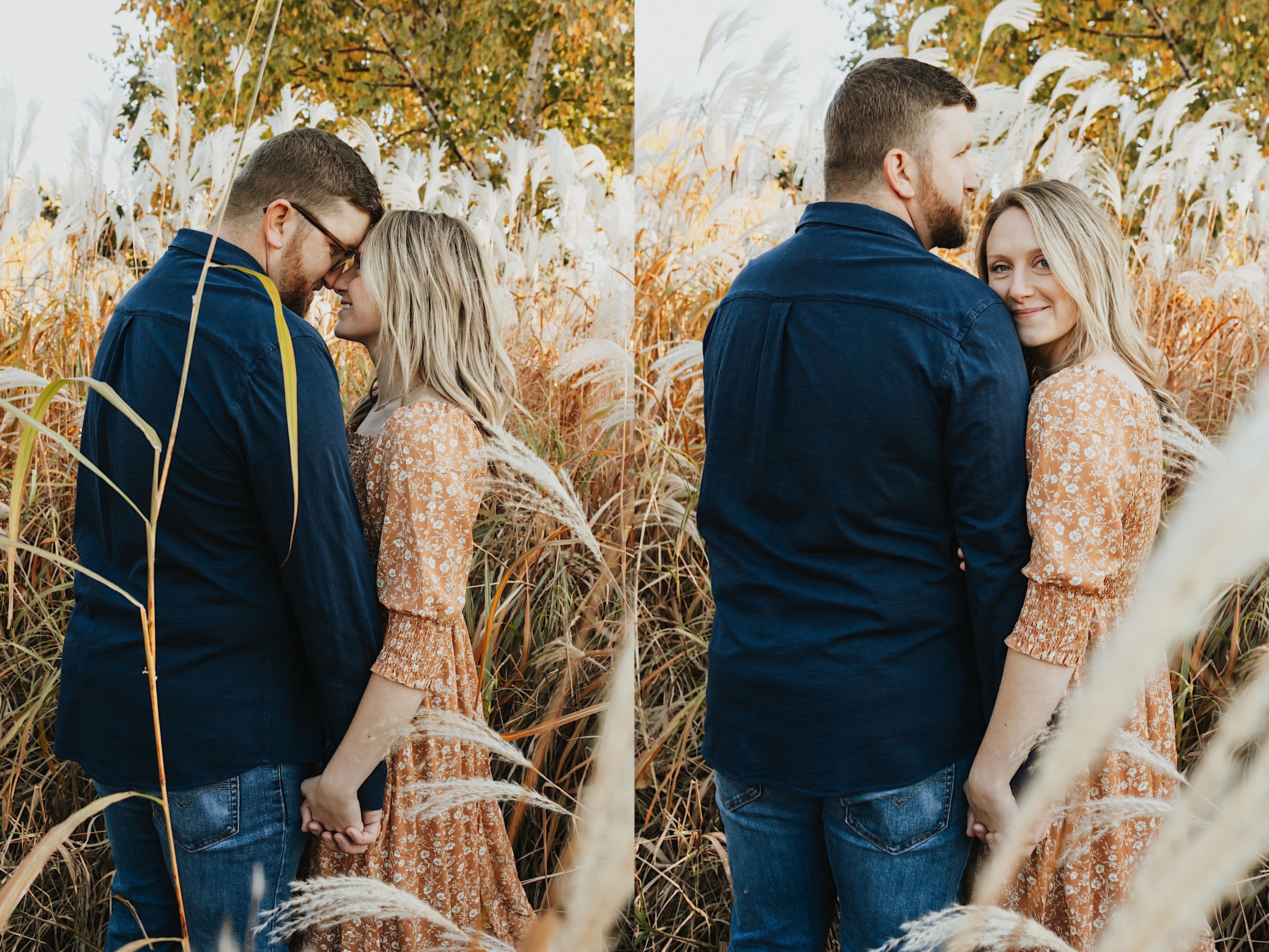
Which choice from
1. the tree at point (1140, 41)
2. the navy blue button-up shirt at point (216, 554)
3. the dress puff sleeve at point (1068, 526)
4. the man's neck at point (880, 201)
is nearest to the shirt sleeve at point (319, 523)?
the navy blue button-up shirt at point (216, 554)

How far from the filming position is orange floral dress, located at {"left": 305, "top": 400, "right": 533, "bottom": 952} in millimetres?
1311

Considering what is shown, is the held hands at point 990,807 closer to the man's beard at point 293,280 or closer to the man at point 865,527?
the man at point 865,527

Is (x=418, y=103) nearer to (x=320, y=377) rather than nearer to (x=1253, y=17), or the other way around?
(x=320, y=377)

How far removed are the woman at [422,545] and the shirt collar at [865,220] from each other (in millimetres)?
295

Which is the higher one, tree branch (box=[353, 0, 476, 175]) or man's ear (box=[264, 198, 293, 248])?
tree branch (box=[353, 0, 476, 175])

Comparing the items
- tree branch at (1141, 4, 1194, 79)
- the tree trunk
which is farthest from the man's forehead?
tree branch at (1141, 4, 1194, 79)

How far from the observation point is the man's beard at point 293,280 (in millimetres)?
1373

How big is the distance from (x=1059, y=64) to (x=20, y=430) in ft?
7.32

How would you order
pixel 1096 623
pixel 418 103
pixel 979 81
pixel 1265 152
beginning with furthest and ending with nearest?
pixel 979 81 → pixel 1265 152 → pixel 418 103 → pixel 1096 623

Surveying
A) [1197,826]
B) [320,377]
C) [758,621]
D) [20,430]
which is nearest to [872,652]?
[758,621]

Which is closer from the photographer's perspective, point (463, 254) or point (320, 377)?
point (320, 377)

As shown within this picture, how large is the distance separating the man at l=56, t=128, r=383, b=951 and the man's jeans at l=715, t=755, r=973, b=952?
1.81ft

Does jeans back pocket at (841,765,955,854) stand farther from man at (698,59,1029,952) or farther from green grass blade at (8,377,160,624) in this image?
green grass blade at (8,377,160,624)

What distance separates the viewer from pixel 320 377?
4.03 feet
